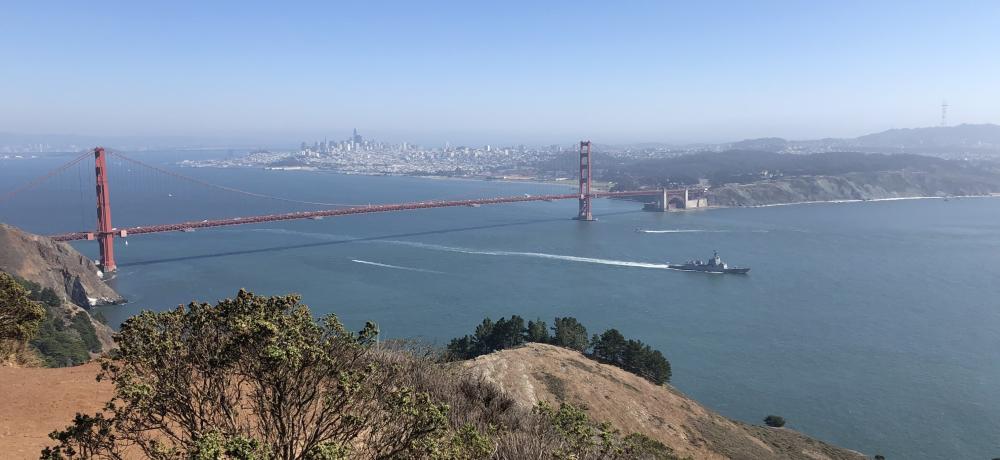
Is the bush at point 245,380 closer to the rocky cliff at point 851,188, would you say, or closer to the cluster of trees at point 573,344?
the cluster of trees at point 573,344

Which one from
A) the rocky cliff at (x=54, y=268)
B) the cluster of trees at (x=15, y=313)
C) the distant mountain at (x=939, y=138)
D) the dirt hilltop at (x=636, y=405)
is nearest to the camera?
the cluster of trees at (x=15, y=313)

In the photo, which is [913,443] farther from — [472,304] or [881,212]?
[881,212]

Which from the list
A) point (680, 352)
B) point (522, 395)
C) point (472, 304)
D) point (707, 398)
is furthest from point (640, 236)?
point (522, 395)

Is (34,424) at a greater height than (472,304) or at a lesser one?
greater

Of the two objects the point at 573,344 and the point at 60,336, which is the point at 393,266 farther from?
the point at 573,344

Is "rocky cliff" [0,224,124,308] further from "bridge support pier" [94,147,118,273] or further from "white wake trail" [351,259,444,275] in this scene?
"white wake trail" [351,259,444,275]

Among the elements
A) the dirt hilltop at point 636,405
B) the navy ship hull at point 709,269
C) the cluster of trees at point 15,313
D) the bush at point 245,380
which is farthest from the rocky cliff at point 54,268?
the navy ship hull at point 709,269

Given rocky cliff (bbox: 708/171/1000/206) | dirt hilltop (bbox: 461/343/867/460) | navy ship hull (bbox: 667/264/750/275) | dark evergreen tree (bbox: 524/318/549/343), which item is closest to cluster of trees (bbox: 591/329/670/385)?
dirt hilltop (bbox: 461/343/867/460)
